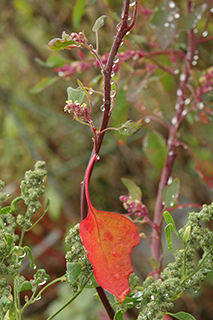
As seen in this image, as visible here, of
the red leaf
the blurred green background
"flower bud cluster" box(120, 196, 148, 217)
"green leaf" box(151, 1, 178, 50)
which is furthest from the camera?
the blurred green background

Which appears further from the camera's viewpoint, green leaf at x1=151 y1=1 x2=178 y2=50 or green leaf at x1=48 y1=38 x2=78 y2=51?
green leaf at x1=151 y1=1 x2=178 y2=50

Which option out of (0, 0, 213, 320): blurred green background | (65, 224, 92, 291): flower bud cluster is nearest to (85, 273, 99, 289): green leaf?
(65, 224, 92, 291): flower bud cluster

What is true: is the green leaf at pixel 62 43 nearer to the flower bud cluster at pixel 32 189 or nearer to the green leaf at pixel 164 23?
the flower bud cluster at pixel 32 189

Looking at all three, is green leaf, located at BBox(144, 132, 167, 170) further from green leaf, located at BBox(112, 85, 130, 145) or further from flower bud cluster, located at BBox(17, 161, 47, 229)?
flower bud cluster, located at BBox(17, 161, 47, 229)

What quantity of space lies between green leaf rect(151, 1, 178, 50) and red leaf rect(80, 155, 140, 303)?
325mm

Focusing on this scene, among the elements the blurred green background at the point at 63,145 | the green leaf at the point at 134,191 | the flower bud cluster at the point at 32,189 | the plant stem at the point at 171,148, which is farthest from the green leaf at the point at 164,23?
the blurred green background at the point at 63,145

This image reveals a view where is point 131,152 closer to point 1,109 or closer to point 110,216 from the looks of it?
point 1,109

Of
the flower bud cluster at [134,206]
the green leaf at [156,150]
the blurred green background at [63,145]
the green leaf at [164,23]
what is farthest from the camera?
the blurred green background at [63,145]

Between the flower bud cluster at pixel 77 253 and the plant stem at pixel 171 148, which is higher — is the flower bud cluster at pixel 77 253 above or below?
below

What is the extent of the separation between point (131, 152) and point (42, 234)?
17.5 inches

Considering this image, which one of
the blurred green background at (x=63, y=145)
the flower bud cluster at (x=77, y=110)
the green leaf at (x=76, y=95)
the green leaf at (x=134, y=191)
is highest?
the blurred green background at (x=63, y=145)

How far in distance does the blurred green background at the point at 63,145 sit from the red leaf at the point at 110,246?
0.71 meters

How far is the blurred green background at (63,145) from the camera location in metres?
1.07

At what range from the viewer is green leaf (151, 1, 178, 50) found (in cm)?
49
